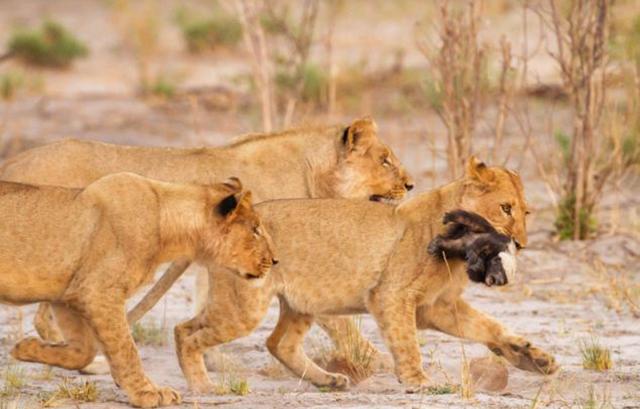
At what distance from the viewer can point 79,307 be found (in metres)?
6.92

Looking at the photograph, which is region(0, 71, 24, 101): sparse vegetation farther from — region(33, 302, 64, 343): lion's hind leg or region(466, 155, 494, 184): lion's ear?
region(466, 155, 494, 184): lion's ear

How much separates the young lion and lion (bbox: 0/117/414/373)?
33.5 inches

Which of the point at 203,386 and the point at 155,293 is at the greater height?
the point at 155,293

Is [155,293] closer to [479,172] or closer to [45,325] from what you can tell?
[45,325]

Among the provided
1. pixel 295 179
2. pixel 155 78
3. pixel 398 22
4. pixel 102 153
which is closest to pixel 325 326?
pixel 295 179

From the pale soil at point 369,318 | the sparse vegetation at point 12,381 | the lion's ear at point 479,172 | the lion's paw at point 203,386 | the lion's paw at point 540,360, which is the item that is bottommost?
the pale soil at point 369,318

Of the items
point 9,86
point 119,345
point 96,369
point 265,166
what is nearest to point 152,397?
point 119,345

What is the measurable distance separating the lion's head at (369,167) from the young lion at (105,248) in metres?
1.81

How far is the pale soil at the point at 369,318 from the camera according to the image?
7.29 metres

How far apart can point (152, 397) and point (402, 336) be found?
4.05 feet

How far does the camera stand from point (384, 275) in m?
7.56

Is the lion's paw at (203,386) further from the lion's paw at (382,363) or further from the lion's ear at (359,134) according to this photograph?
the lion's ear at (359,134)

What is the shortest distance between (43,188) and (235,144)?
1.95 metres

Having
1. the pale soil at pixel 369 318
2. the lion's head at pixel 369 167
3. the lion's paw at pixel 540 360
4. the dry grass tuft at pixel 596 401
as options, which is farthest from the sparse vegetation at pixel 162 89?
the dry grass tuft at pixel 596 401
